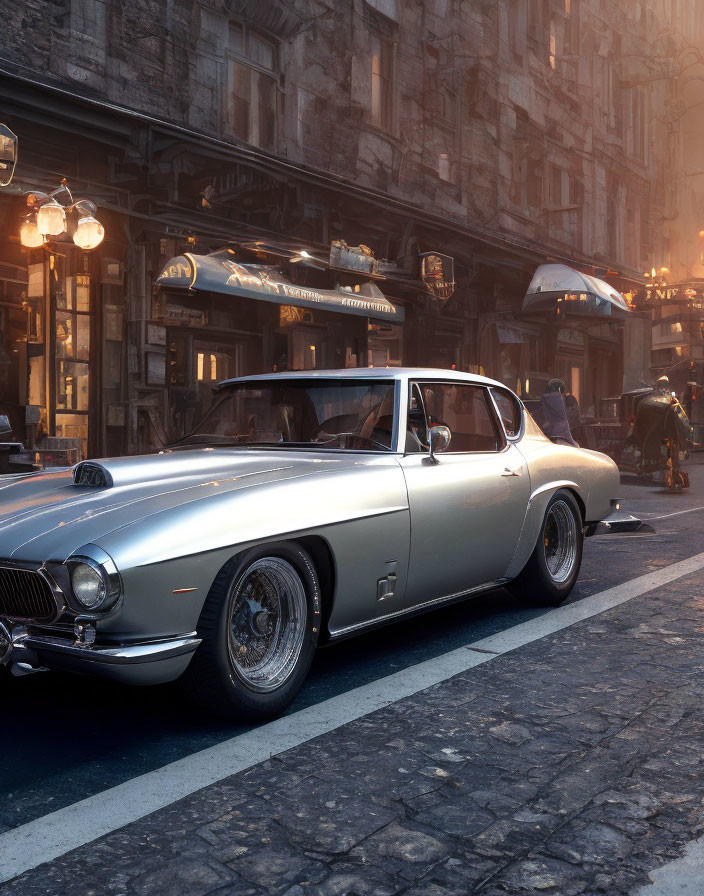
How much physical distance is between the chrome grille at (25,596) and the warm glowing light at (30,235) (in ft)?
23.2

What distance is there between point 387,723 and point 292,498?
93 centimetres

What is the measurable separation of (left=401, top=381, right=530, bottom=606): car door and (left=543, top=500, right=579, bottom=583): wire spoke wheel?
55 cm

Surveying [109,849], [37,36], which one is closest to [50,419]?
[37,36]

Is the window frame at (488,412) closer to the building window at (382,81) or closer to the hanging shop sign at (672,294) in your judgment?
the building window at (382,81)

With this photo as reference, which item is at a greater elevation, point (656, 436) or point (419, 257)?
point (419, 257)

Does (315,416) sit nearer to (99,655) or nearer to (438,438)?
(438,438)

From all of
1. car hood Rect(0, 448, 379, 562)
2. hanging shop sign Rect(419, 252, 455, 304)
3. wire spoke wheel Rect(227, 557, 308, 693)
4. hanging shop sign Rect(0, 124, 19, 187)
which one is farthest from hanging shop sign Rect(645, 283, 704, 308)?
wire spoke wheel Rect(227, 557, 308, 693)

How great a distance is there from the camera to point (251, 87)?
44.3 ft

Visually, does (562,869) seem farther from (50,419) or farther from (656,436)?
(656,436)

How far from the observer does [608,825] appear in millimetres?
2635

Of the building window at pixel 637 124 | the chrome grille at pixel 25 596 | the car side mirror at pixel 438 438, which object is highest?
the building window at pixel 637 124

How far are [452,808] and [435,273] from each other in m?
13.6

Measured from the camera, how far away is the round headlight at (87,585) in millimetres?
3027

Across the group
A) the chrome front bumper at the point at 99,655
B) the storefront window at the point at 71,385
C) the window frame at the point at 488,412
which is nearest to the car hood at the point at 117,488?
the chrome front bumper at the point at 99,655
